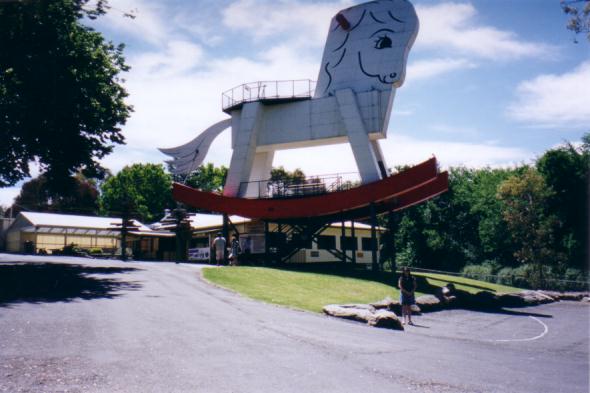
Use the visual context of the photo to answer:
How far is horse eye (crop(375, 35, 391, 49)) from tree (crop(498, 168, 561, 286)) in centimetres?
1740

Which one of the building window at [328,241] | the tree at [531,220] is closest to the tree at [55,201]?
the building window at [328,241]

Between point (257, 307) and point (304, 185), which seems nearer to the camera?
point (257, 307)

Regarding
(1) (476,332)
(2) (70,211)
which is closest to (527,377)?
(1) (476,332)

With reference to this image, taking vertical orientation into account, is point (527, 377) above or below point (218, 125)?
below

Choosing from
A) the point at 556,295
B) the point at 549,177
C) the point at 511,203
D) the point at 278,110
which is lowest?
the point at 556,295

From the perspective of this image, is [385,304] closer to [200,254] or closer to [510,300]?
[510,300]

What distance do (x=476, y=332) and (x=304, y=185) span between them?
49.0 feet

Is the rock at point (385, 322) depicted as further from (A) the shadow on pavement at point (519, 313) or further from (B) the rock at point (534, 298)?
(B) the rock at point (534, 298)

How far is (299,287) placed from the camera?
1816 cm

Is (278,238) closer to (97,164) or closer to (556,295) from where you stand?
(97,164)

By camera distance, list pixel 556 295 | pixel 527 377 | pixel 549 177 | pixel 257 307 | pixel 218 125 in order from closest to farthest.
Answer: pixel 527 377 < pixel 257 307 < pixel 556 295 < pixel 218 125 < pixel 549 177

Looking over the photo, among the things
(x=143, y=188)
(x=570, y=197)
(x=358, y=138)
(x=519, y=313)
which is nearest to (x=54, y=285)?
(x=358, y=138)

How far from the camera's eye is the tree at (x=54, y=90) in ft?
59.7

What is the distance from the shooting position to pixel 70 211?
66188mm
